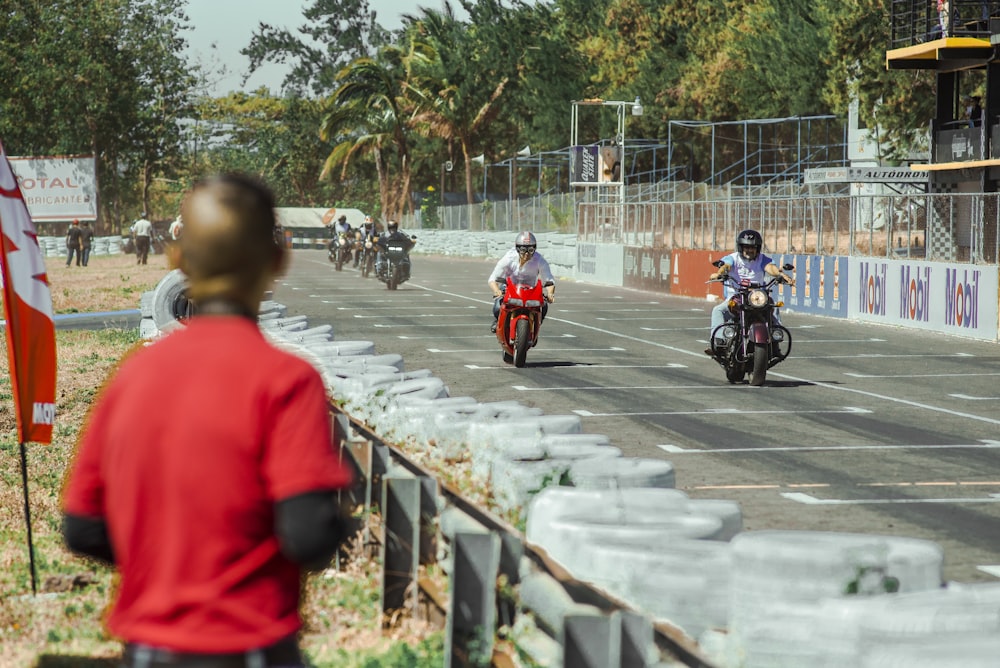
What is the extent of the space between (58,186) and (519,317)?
5963 cm

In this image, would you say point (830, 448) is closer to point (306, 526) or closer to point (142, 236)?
point (306, 526)

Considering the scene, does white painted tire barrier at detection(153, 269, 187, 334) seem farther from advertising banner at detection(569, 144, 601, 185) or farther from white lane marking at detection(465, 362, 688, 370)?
advertising banner at detection(569, 144, 601, 185)

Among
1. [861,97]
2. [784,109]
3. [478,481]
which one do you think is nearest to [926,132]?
[861,97]

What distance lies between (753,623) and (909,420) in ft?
35.1

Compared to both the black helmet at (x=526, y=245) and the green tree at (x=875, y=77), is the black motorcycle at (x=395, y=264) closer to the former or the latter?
the green tree at (x=875, y=77)

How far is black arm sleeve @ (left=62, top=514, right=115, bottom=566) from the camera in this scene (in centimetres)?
325

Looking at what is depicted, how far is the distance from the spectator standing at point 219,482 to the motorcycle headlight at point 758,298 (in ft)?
48.4

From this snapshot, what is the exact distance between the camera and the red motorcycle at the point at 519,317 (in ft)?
65.1

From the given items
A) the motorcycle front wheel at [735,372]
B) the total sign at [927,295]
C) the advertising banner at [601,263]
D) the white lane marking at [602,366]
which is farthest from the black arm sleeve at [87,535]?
the advertising banner at [601,263]

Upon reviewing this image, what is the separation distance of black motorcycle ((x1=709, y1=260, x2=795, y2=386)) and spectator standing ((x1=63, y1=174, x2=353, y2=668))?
14536 mm

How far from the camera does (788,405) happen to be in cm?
1616

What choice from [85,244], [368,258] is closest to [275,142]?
[85,244]

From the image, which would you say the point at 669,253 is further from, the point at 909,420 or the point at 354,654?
the point at 354,654

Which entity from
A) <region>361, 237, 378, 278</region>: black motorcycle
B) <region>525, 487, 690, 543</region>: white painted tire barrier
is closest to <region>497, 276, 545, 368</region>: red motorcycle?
<region>525, 487, 690, 543</region>: white painted tire barrier
